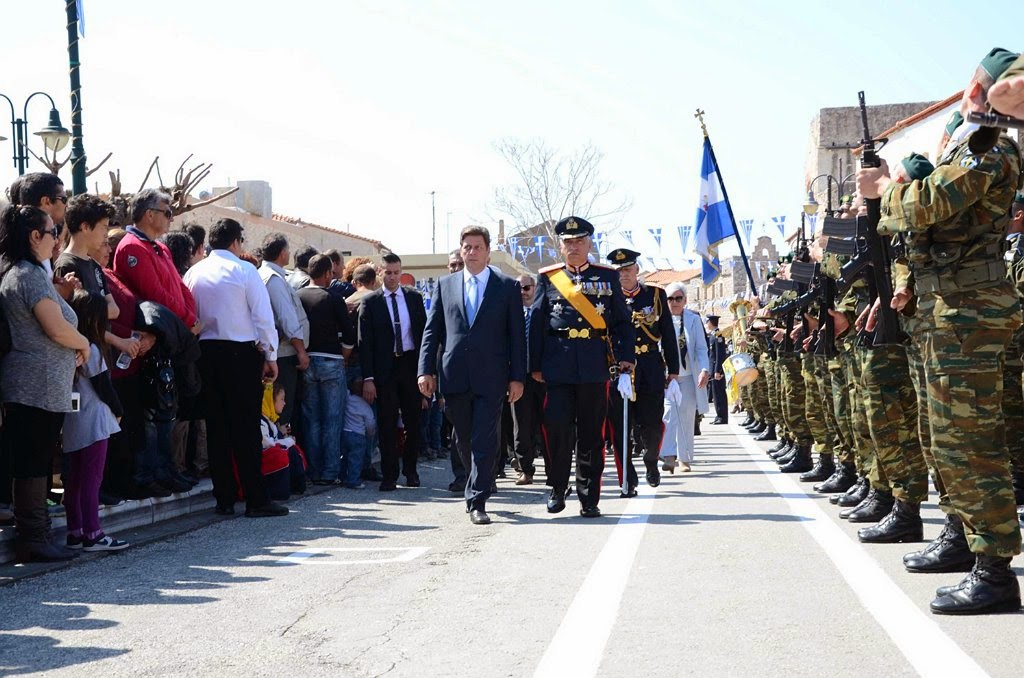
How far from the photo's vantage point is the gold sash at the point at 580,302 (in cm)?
901

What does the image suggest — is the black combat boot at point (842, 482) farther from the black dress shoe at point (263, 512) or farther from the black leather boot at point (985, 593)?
the black leather boot at point (985, 593)

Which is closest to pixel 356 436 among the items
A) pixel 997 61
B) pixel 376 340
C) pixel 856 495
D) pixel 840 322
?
pixel 376 340

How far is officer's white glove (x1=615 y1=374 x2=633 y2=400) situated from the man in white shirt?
2775mm

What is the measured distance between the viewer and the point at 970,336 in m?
5.18

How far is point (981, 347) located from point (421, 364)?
4.74 m

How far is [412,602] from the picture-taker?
5.38m

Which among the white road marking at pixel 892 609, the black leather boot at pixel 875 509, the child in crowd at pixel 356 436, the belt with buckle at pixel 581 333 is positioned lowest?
the white road marking at pixel 892 609

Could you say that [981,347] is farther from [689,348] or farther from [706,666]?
[689,348]

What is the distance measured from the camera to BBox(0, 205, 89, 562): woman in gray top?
6.59m

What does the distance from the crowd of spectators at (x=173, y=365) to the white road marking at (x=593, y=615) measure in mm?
2824

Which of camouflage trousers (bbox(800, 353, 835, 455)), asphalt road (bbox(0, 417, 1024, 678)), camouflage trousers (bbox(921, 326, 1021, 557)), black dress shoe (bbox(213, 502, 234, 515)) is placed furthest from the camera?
camouflage trousers (bbox(800, 353, 835, 455))

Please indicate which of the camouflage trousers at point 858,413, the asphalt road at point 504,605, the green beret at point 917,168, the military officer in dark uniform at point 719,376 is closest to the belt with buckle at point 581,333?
the asphalt road at point 504,605

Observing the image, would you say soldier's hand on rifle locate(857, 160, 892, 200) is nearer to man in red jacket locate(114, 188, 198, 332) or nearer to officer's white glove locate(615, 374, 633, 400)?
officer's white glove locate(615, 374, 633, 400)

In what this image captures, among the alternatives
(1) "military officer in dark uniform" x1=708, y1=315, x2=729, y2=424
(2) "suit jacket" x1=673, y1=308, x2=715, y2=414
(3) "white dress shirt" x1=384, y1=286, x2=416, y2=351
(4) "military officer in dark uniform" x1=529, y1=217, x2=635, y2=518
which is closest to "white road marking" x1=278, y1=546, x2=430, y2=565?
(4) "military officer in dark uniform" x1=529, y1=217, x2=635, y2=518
